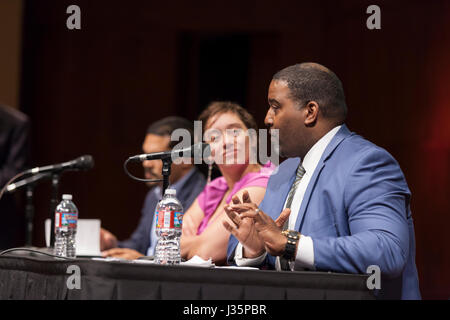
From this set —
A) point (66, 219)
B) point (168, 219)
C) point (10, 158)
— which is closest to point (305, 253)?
point (168, 219)

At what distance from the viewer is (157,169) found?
3.87 m

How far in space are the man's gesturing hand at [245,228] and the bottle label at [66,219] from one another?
0.85 metres

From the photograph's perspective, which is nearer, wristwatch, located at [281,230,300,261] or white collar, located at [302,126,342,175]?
wristwatch, located at [281,230,300,261]

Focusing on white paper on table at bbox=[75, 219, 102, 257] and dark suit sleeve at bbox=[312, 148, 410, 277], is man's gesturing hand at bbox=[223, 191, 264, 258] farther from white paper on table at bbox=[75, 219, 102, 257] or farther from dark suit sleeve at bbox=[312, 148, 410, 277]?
white paper on table at bbox=[75, 219, 102, 257]

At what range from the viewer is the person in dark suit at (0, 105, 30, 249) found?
3.89 metres

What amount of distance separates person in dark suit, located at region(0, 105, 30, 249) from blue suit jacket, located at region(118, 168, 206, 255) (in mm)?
656

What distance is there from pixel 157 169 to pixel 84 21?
2.15 meters

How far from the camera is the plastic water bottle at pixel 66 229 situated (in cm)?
270

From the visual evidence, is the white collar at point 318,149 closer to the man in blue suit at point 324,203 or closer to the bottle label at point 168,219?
the man in blue suit at point 324,203

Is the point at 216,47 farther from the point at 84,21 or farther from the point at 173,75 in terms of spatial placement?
the point at 84,21

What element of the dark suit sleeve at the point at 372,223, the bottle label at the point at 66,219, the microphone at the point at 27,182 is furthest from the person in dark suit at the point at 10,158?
the dark suit sleeve at the point at 372,223

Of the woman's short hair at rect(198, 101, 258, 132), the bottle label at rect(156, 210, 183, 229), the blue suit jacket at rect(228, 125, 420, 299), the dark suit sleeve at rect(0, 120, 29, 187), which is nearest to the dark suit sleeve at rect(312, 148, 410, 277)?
the blue suit jacket at rect(228, 125, 420, 299)

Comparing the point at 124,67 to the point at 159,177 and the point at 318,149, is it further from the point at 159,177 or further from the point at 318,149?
the point at 318,149

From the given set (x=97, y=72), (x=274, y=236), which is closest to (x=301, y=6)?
(x=97, y=72)
